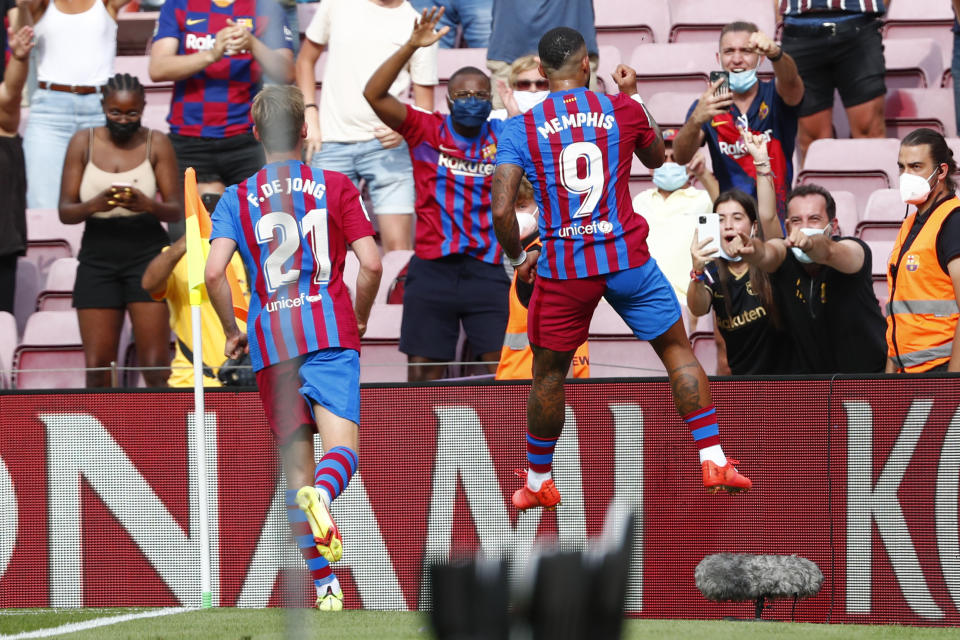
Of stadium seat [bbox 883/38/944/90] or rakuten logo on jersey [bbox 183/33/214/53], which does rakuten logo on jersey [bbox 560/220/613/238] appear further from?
stadium seat [bbox 883/38/944/90]

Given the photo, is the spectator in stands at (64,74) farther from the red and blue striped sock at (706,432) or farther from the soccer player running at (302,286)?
the red and blue striped sock at (706,432)

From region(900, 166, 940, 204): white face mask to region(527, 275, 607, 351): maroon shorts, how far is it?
1827 mm

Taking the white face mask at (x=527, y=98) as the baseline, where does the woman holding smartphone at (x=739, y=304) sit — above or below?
below

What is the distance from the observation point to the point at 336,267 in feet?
20.1

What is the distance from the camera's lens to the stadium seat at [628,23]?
11617 mm

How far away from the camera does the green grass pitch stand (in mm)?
5453

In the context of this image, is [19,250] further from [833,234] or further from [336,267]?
[833,234]

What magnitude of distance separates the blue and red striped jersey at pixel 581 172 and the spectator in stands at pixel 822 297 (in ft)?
3.83

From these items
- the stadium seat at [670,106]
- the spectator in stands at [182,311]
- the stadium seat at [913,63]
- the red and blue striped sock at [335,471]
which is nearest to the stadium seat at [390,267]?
the spectator in stands at [182,311]

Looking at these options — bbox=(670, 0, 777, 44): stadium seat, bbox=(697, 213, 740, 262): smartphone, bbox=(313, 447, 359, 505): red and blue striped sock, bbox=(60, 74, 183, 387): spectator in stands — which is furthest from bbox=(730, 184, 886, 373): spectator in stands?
bbox=(670, 0, 777, 44): stadium seat

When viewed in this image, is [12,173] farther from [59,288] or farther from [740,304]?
[740,304]

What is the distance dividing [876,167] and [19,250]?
5.76 meters

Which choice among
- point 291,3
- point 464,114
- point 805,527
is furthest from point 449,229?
point 291,3

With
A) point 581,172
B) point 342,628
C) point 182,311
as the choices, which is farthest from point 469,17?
point 342,628
